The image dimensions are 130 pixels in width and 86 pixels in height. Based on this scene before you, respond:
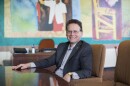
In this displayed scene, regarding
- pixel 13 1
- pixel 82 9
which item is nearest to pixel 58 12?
pixel 82 9

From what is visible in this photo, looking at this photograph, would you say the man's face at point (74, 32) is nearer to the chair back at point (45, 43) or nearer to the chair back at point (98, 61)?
the chair back at point (98, 61)

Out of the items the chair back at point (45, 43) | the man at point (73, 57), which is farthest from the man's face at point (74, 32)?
the chair back at point (45, 43)

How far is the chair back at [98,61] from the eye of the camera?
240 centimetres

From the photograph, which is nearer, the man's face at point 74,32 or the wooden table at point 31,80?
the wooden table at point 31,80

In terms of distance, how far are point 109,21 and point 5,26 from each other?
9.62 feet

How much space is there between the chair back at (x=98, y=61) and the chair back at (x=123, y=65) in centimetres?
27

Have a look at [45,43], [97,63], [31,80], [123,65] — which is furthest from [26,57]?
[31,80]

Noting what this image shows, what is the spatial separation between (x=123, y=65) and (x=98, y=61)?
1.28ft

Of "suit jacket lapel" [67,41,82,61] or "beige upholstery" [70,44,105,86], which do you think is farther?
"suit jacket lapel" [67,41,82,61]

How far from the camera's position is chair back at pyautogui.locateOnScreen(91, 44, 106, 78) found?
2402 millimetres

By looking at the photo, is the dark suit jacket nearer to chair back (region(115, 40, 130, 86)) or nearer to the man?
the man

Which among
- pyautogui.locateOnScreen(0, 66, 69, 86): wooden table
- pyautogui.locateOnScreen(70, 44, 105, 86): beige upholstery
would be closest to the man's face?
→ pyautogui.locateOnScreen(70, 44, 105, 86): beige upholstery

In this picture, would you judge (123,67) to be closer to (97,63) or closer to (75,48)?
(97,63)

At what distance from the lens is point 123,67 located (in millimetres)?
2057
